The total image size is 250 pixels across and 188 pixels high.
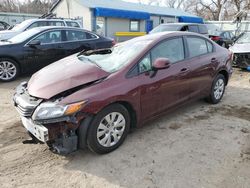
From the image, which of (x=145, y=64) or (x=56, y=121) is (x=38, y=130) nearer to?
(x=56, y=121)

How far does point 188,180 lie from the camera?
2.88 meters

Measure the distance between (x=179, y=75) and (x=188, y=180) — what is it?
1.85m

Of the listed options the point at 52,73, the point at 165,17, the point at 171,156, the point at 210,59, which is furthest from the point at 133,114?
the point at 165,17

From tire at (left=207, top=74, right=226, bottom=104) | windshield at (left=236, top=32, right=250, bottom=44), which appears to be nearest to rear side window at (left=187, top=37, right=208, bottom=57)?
tire at (left=207, top=74, right=226, bottom=104)

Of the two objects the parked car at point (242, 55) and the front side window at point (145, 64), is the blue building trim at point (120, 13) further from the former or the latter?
the front side window at point (145, 64)

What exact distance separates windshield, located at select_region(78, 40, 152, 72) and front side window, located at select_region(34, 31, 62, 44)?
3.77 m

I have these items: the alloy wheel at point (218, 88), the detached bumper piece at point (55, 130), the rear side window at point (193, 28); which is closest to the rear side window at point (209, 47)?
the alloy wheel at point (218, 88)

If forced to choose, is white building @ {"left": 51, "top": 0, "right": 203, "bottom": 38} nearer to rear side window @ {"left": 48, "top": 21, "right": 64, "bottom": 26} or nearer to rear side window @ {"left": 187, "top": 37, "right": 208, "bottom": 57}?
rear side window @ {"left": 48, "top": 21, "right": 64, "bottom": 26}

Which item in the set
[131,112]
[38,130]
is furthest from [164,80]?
[38,130]

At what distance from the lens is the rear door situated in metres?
4.51

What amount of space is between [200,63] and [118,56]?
1696 millimetres

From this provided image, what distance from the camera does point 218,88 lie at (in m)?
5.38

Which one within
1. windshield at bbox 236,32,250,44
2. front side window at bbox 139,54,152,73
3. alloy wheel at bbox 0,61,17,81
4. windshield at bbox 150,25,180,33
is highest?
windshield at bbox 150,25,180,33

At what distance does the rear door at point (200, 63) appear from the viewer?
4512mm
